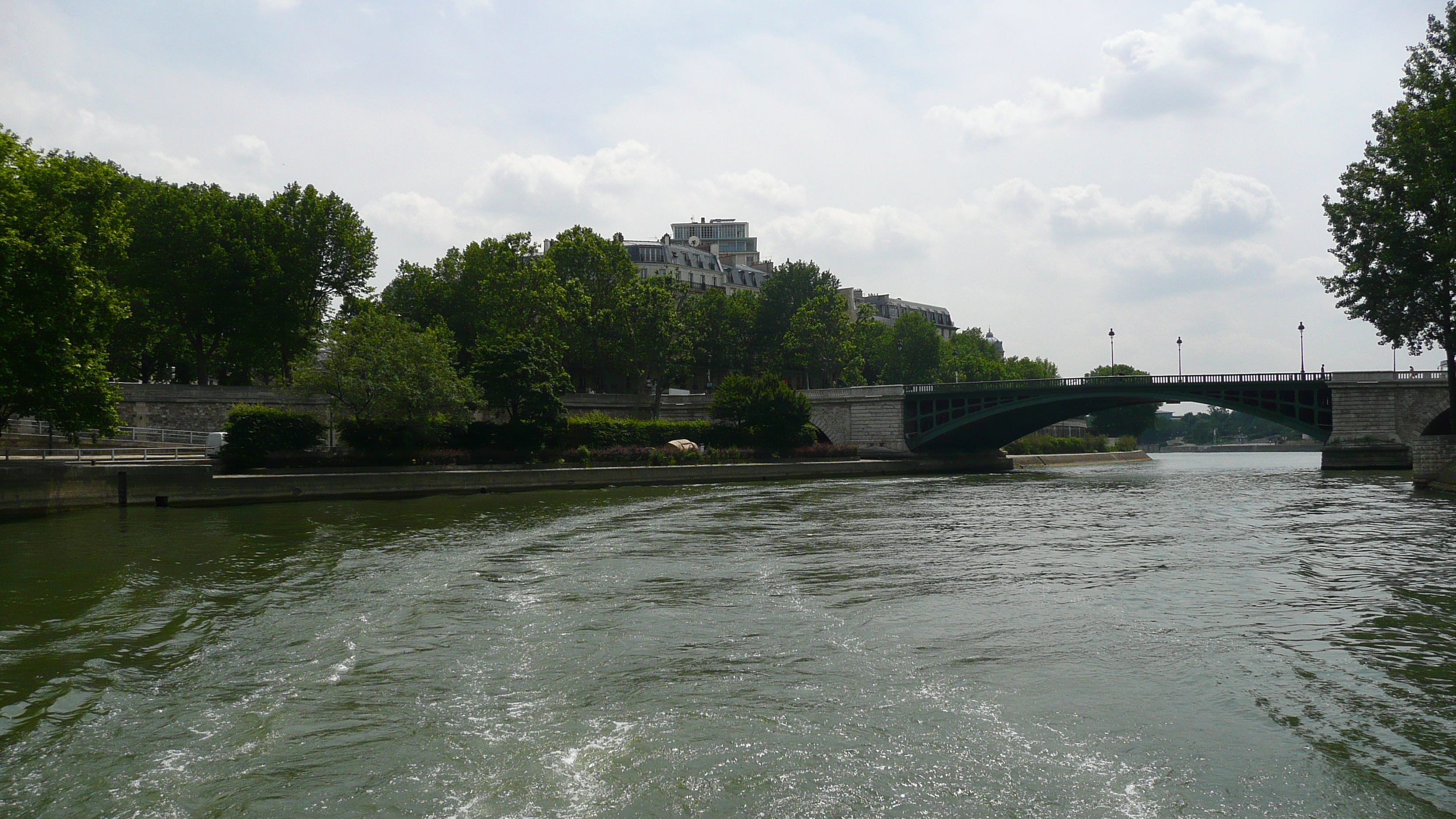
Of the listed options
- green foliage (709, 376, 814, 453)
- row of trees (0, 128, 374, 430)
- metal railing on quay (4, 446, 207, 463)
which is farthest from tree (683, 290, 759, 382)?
metal railing on quay (4, 446, 207, 463)

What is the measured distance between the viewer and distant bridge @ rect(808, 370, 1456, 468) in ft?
181

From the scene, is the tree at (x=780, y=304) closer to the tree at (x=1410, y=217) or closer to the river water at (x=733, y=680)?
the tree at (x=1410, y=217)

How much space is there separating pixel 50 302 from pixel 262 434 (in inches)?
559

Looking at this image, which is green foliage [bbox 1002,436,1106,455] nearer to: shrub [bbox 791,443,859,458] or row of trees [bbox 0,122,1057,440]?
row of trees [bbox 0,122,1057,440]

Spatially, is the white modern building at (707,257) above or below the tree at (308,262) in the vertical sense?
above

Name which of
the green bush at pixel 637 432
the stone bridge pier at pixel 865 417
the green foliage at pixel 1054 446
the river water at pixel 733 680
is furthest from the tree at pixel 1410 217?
the green foliage at pixel 1054 446

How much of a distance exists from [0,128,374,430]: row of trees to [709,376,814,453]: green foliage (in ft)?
82.1

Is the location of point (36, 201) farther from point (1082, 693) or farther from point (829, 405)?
point (829, 405)

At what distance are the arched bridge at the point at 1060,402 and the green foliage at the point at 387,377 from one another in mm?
34349

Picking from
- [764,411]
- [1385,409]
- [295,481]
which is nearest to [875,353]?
[764,411]

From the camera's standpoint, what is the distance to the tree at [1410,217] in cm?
3294

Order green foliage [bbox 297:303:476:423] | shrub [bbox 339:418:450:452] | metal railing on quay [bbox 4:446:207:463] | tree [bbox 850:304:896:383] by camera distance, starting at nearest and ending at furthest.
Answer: metal railing on quay [bbox 4:446:207:463]
green foliage [bbox 297:303:476:423]
shrub [bbox 339:418:450:452]
tree [bbox 850:304:896:383]

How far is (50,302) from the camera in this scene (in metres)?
29.5

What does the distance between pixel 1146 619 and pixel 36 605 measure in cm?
1711
